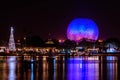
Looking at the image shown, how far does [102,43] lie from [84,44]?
8.61 metres

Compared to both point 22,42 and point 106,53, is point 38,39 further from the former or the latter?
point 106,53

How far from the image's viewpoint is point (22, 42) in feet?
429

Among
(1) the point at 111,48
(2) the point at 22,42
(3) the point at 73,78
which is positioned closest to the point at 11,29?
(2) the point at 22,42

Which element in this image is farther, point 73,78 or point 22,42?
point 22,42

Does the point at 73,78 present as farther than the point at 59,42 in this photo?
No

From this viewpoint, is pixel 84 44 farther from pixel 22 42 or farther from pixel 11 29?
pixel 11 29

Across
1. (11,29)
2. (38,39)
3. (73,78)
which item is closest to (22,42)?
(38,39)

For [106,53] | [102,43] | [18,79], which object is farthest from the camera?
[102,43]

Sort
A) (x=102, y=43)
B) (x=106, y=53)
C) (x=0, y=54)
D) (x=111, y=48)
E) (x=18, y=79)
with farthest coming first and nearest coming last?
(x=102, y=43) < (x=111, y=48) < (x=106, y=53) < (x=0, y=54) < (x=18, y=79)

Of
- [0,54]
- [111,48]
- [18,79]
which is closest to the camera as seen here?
[18,79]

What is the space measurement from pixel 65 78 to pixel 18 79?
3660mm

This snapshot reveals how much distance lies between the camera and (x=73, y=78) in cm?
3912

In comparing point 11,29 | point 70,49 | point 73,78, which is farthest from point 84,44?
point 73,78

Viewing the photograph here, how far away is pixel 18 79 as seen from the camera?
3766cm
